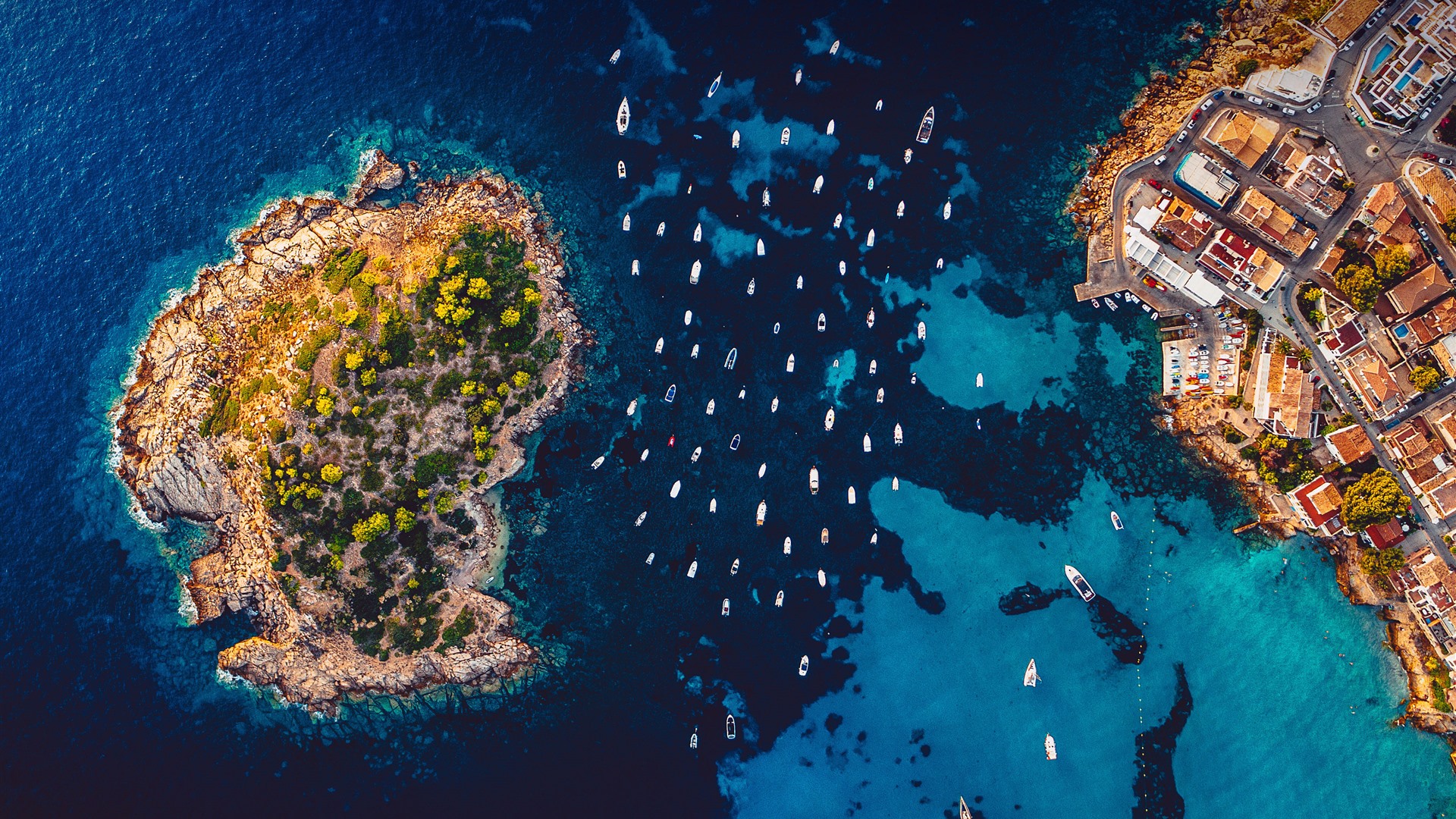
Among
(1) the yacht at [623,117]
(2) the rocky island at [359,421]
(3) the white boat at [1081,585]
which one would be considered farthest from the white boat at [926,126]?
(3) the white boat at [1081,585]

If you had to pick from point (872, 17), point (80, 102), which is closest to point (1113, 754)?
point (872, 17)

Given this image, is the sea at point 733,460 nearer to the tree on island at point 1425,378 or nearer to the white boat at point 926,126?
the white boat at point 926,126

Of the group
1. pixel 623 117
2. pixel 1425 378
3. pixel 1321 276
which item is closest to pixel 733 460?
pixel 623 117

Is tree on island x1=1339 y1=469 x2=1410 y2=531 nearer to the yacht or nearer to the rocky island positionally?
the rocky island

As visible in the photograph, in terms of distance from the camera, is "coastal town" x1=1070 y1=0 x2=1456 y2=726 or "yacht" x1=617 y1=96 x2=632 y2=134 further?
"yacht" x1=617 y1=96 x2=632 y2=134

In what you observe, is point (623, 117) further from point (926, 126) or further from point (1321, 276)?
point (1321, 276)

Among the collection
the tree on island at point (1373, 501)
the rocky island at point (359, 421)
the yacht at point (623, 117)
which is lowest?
the tree on island at point (1373, 501)

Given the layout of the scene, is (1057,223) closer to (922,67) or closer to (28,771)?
(922,67)

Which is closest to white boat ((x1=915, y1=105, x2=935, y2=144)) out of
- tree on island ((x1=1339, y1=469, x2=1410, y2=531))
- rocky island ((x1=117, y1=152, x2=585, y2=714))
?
rocky island ((x1=117, y1=152, x2=585, y2=714))
